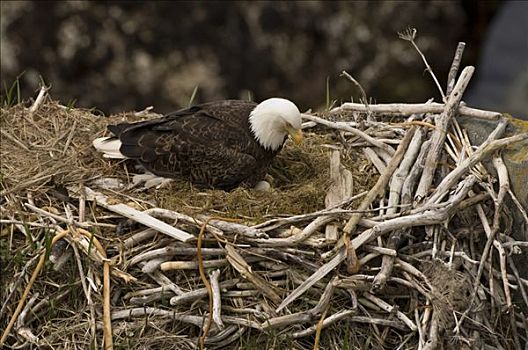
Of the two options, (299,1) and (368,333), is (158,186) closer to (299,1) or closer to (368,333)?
(368,333)

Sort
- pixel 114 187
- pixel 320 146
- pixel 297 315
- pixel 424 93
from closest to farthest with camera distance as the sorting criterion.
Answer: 1. pixel 297 315
2. pixel 114 187
3. pixel 320 146
4. pixel 424 93

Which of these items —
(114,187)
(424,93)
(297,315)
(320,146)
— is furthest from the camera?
(424,93)

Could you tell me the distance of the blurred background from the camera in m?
8.76

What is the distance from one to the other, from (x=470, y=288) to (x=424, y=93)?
12.9ft

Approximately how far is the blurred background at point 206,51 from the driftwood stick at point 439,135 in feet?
10.3

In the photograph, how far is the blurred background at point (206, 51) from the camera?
876cm

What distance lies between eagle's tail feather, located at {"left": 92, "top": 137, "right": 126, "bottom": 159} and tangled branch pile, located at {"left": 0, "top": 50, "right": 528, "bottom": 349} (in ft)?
0.97

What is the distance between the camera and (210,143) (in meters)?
5.57

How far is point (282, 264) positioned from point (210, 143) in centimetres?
80

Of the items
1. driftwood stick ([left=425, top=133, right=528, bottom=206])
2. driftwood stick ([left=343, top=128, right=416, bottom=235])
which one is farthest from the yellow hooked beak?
driftwood stick ([left=425, top=133, right=528, bottom=206])

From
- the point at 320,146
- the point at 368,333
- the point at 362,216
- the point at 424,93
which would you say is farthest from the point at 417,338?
the point at 424,93

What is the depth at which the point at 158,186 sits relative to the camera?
18.1ft

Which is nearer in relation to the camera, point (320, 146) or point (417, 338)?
point (417, 338)

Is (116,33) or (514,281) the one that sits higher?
(514,281)
